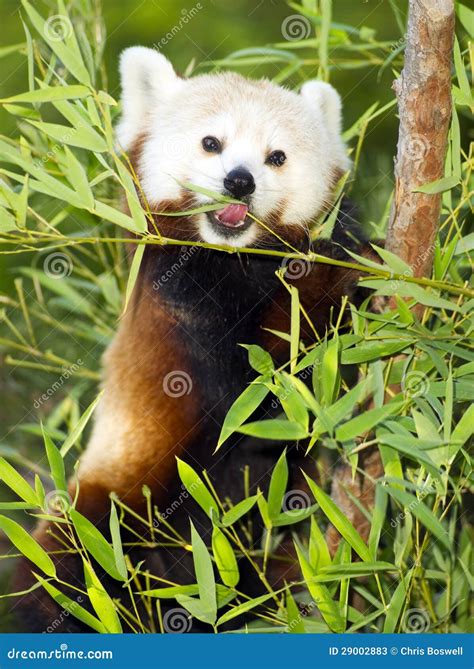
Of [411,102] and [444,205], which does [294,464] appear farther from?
[411,102]

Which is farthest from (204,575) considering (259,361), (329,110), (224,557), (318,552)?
(329,110)

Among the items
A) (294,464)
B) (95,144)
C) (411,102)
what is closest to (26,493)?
(95,144)

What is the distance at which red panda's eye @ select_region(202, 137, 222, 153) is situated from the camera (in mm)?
2816

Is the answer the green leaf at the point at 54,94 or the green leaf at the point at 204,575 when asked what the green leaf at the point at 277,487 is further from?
the green leaf at the point at 54,94

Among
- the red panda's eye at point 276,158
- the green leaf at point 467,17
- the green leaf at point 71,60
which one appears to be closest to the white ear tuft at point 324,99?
the red panda's eye at point 276,158

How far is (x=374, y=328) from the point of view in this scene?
7.88 ft

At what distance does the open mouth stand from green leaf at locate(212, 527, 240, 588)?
99cm

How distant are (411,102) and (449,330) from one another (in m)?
0.65

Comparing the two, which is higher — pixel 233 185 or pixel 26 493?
pixel 233 185

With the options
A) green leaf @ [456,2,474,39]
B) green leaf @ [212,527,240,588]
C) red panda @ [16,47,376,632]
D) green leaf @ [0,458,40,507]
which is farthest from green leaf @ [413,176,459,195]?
green leaf @ [0,458,40,507]

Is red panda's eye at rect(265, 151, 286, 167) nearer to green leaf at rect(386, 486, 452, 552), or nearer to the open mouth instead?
the open mouth

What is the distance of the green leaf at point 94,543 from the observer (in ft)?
7.40

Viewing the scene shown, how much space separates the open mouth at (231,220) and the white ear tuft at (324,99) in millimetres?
688

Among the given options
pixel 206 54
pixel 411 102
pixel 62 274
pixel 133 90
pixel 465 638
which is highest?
pixel 206 54
